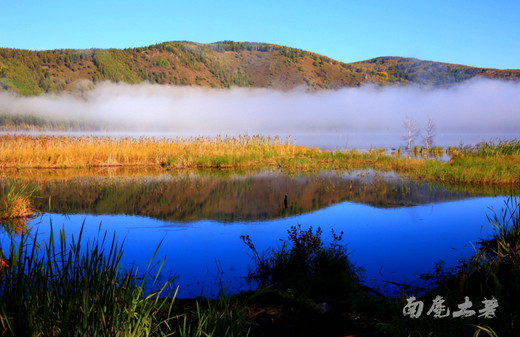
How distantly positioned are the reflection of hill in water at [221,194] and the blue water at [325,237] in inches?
31.3

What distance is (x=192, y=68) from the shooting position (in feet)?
548

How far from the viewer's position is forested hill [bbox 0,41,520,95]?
455 ft

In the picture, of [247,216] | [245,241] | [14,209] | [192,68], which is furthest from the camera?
[192,68]

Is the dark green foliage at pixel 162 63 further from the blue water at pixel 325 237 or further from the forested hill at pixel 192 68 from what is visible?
the blue water at pixel 325 237

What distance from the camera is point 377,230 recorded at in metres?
10.1

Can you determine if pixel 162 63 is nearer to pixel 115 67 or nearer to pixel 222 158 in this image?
pixel 115 67

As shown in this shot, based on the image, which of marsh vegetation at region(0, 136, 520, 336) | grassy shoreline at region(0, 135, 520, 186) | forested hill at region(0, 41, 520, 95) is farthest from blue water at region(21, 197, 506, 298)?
forested hill at region(0, 41, 520, 95)

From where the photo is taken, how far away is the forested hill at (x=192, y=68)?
139 meters

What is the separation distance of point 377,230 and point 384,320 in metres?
5.71

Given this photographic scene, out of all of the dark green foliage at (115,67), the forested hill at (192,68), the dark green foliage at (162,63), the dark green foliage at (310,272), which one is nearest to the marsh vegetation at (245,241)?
the dark green foliage at (310,272)

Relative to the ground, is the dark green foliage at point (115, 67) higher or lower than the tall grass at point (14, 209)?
higher

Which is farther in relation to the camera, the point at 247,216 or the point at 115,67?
the point at 115,67

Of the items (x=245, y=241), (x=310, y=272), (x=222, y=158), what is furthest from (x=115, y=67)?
(x=310, y=272)

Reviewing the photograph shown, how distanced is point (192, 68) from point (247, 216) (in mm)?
161979
